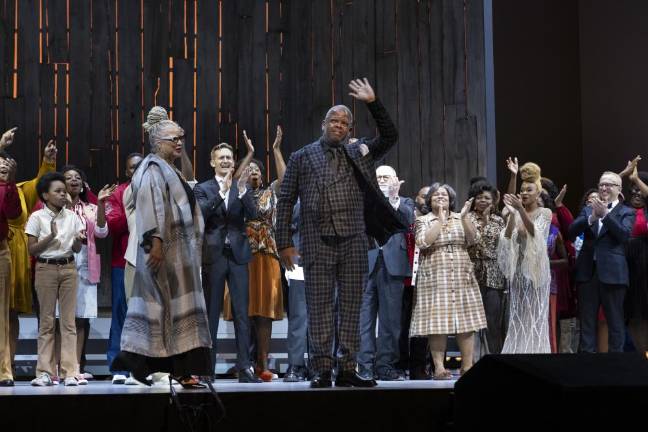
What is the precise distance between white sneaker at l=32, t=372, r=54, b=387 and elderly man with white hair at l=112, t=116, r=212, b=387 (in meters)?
1.25

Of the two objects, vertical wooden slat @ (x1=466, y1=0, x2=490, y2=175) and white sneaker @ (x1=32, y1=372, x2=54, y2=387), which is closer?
white sneaker @ (x1=32, y1=372, x2=54, y2=387)

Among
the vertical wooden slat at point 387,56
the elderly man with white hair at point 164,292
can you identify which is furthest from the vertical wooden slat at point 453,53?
the elderly man with white hair at point 164,292

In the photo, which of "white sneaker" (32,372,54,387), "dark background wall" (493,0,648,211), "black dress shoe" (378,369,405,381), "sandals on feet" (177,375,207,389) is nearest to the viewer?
"sandals on feet" (177,375,207,389)

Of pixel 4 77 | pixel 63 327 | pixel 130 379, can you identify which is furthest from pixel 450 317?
pixel 4 77

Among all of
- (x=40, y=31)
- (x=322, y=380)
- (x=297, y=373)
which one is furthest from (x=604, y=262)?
(x=40, y=31)

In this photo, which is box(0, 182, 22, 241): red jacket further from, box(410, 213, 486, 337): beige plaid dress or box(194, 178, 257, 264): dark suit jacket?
box(410, 213, 486, 337): beige plaid dress

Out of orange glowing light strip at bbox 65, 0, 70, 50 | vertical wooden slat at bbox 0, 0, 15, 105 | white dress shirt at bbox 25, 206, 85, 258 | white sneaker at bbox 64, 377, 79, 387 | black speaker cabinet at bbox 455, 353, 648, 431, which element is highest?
orange glowing light strip at bbox 65, 0, 70, 50

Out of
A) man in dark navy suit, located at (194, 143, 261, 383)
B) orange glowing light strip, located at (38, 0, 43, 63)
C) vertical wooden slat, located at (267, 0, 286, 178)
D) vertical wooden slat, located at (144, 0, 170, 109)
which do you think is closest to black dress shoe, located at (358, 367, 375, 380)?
man in dark navy suit, located at (194, 143, 261, 383)

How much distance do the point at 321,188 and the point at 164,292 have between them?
0.97m

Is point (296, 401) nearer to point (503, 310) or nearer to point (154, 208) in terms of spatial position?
point (154, 208)

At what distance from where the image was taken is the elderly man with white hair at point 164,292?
193 inches

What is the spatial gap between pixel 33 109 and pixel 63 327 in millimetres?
2946

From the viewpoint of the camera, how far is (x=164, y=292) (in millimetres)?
4996

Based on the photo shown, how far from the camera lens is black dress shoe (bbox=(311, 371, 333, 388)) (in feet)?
16.2
